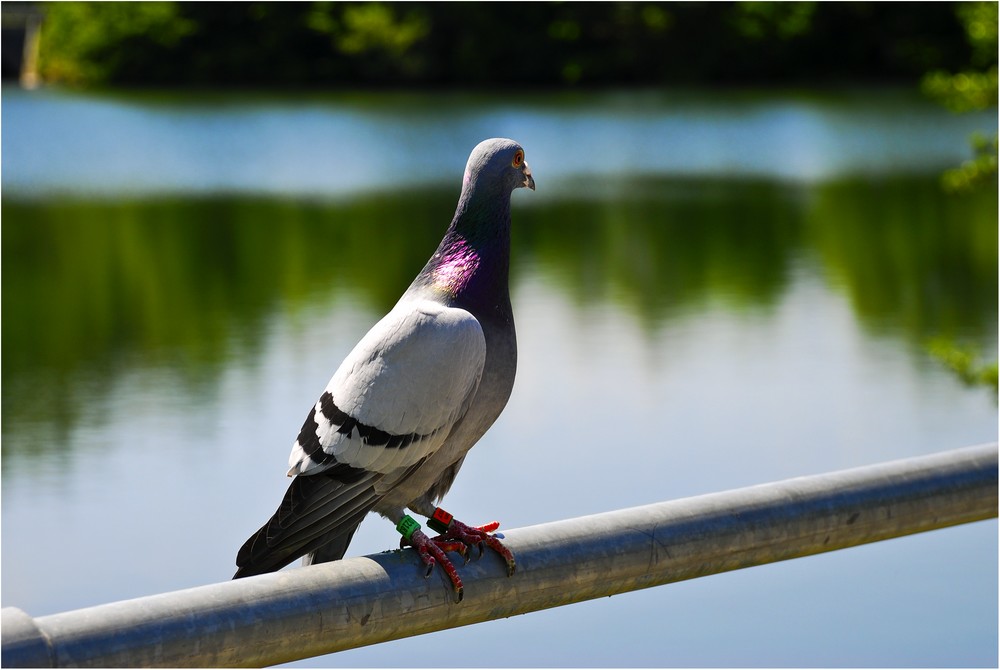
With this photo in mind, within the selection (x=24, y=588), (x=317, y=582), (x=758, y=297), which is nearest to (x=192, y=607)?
(x=317, y=582)

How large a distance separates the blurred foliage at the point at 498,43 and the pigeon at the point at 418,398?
3689 cm

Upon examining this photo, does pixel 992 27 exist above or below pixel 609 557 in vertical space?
above

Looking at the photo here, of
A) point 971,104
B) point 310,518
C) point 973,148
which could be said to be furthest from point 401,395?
point 973,148

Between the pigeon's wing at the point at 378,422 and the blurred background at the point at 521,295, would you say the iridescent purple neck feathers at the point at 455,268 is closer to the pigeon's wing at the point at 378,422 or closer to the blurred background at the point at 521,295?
the pigeon's wing at the point at 378,422

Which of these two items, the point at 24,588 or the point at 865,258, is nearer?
the point at 24,588

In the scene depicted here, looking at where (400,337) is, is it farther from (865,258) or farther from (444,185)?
(444,185)

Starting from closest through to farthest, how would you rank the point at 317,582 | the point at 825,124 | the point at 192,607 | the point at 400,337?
the point at 192,607
the point at 317,582
the point at 400,337
the point at 825,124

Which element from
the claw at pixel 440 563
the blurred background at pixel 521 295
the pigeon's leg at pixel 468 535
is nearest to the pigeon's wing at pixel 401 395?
the pigeon's leg at pixel 468 535

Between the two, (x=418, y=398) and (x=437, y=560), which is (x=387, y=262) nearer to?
(x=418, y=398)

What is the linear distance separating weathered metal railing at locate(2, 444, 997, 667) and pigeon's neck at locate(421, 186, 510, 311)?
455 millimetres

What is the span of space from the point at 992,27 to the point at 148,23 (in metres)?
35.2

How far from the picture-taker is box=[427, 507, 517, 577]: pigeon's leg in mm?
1739

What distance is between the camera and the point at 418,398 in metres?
2.00

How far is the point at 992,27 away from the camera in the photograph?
23.8ft
